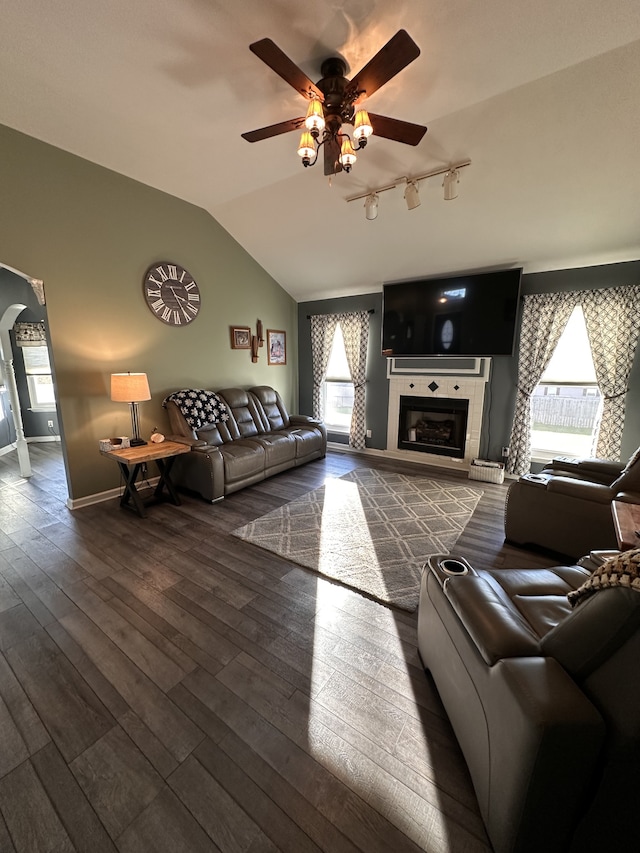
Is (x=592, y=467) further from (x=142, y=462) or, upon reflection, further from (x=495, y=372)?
(x=142, y=462)

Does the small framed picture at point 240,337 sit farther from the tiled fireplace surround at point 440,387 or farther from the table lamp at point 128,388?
the tiled fireplace surround at point 440,387

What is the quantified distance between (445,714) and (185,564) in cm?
183

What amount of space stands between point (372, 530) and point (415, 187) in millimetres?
3105

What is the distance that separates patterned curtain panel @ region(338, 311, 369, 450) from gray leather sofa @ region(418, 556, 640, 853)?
4283mm

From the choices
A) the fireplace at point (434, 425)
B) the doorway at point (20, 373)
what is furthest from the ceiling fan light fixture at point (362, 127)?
the doorway at point (20, 373)

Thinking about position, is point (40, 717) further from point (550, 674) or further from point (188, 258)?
point (188, 258)

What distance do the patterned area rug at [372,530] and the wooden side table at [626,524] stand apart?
43.6 inches

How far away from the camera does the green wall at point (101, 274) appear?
111 inches

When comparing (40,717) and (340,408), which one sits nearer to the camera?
(40,717)

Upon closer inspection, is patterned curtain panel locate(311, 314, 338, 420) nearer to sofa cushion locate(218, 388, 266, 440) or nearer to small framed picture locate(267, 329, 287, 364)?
small framed picture locate(267, 329, 287, 364)

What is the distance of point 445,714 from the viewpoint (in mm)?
1411

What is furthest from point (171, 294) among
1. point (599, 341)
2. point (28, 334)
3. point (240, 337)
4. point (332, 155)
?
point (599, 341)

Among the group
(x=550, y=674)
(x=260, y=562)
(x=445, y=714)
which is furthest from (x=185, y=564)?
(x=550, y=674)

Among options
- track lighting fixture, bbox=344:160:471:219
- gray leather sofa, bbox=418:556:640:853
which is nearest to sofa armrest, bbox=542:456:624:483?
gray leather sofa, bbox=418:556:640:853
